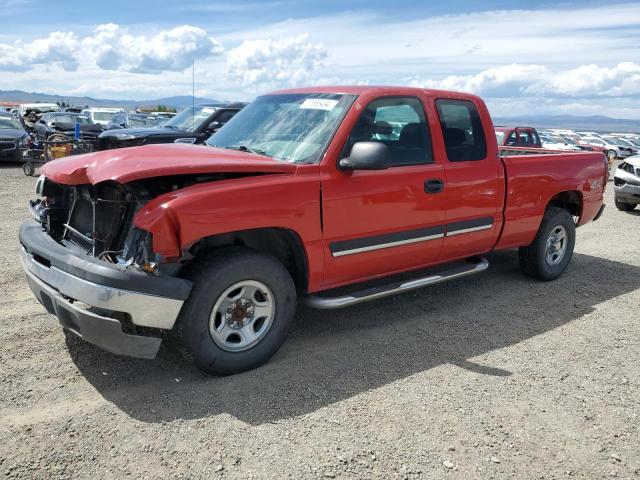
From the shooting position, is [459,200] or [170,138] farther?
[170,138]

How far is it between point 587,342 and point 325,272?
2253mm

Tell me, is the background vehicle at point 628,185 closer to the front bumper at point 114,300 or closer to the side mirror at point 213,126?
the side mirror at point 213,126

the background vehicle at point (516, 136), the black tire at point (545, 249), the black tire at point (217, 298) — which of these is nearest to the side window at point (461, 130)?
the black tire at point (545, 249)

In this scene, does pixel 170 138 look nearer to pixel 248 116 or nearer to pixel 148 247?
pixel 248 116

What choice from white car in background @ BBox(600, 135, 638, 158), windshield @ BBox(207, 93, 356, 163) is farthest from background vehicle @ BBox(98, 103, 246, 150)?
white car in background @ BBox(600, 135, 638, 158)

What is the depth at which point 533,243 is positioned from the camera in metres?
5.92

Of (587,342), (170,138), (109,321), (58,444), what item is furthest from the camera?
(170,138)

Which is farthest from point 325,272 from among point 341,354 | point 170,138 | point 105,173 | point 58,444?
point 170,138

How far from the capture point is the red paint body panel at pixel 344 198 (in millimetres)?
3346

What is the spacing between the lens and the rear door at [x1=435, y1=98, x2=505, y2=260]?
15.7 feet

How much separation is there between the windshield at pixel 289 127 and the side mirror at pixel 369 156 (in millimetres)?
276

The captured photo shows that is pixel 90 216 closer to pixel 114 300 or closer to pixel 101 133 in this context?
pixel 114 300

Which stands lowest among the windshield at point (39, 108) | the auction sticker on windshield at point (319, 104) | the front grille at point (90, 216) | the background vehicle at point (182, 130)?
the front grille at point (90, 216)

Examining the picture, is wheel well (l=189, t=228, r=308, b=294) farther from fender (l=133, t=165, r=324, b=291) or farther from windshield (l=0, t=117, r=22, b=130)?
windshield (l=0, t=117, r=22, b=130)
